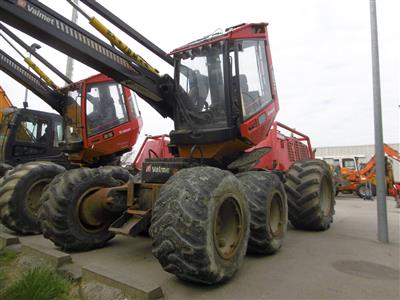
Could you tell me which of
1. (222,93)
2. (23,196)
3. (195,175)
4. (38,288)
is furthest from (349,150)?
(38,288)

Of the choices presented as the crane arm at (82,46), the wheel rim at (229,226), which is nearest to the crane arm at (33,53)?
the crane arm at (82,46)

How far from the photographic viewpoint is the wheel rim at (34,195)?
6.04 metres

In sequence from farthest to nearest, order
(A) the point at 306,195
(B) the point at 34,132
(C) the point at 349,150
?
(C) the point at 349,150
(B) the point at 34,132
(A) the point at 306,195

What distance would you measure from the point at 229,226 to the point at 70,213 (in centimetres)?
216

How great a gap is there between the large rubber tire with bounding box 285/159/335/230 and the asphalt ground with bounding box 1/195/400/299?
0.39 meters

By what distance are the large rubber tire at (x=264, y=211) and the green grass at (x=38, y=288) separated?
2213mm

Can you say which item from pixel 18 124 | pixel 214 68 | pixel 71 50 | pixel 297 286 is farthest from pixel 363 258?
pixel 18 124

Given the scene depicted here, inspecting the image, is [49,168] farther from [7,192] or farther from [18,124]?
[18,124]

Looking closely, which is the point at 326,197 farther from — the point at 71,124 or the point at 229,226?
the point at 71,124

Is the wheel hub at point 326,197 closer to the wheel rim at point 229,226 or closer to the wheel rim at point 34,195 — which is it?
the wheel rim at point 229,226

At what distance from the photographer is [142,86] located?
5.29m

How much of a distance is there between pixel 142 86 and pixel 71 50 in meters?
1.16

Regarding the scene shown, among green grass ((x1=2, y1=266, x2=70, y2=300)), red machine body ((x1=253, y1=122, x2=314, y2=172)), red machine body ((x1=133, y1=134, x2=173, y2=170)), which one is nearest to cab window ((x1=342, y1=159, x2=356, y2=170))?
red machine body ((x1=253, y1=122, x2=314, y2=172))

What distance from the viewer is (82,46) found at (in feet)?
14.9
